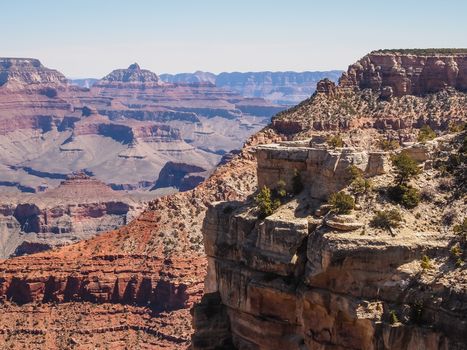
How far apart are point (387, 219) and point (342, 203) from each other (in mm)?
2448

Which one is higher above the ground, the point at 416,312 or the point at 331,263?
the point at 331,263

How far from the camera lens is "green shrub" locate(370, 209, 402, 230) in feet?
116

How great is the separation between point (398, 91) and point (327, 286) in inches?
3035

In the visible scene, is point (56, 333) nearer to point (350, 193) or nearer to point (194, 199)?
point (194, 199)

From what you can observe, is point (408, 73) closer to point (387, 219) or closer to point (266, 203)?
point (266, 203)

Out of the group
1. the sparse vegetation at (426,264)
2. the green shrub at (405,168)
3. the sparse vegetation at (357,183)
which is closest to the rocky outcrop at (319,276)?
the sparse vegetation at (426,264)

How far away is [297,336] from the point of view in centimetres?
3912

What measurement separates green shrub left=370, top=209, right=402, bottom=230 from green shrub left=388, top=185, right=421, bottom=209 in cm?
138

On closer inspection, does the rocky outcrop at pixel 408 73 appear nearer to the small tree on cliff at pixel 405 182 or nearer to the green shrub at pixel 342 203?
the small tree on cliff at pixel 405 182

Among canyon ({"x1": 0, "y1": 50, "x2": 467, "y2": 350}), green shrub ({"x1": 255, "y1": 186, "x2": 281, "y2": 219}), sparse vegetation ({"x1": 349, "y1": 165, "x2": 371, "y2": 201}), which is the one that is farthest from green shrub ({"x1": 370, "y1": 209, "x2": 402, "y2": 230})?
green shrub ({"x1": 255, "y1": 186, "x2": 281, "y2": 219})

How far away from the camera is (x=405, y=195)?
37500 millimetres

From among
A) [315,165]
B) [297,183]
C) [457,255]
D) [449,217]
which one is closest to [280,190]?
[297,183]

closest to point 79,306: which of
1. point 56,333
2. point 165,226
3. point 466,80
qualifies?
point 56,333

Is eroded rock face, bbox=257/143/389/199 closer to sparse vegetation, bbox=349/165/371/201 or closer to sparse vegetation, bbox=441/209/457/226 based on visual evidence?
sparse vegetation, bbox=349/165/371/201
